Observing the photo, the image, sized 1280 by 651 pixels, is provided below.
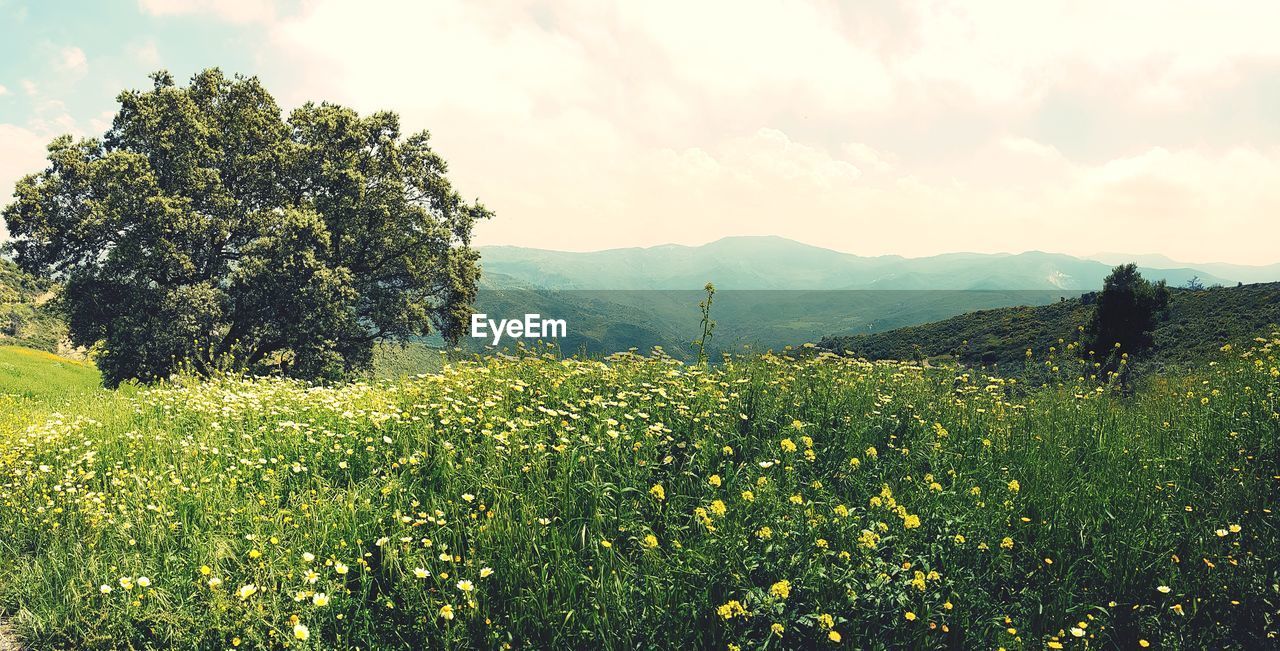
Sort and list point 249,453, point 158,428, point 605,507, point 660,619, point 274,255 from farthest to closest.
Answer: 1. point 274,255
2. point 158,428
3. point 249,453
4. point 605,507
5. point 660,619

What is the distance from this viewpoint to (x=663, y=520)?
196 inches

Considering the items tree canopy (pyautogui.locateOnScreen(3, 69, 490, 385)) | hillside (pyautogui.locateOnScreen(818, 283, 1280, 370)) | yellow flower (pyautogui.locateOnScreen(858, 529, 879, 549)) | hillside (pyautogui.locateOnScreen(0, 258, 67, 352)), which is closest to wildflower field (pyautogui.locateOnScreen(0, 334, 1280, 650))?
yellow flower (pyautogui.locateOnScreen(858, 529, 879, 549))

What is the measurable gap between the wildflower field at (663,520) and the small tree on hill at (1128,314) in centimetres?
2934

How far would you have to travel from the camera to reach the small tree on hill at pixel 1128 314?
1244 inches

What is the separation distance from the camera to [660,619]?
3920mm

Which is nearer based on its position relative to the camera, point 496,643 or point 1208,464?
point 496,643

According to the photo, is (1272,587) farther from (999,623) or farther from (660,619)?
(660,619)

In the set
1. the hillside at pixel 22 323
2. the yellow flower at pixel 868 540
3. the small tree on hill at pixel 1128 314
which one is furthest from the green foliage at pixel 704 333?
the hillside at pixel 22 323

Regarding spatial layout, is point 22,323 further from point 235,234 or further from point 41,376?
point 235,234

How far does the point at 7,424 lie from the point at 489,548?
850 cm

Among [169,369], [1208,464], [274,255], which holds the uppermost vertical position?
[274,255]

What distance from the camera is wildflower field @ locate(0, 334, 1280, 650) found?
4.07 metres

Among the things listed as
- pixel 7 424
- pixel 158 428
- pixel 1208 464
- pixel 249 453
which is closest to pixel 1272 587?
pixel 1208 464

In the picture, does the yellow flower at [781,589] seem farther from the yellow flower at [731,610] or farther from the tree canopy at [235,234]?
the tree canopy at [235,234]
